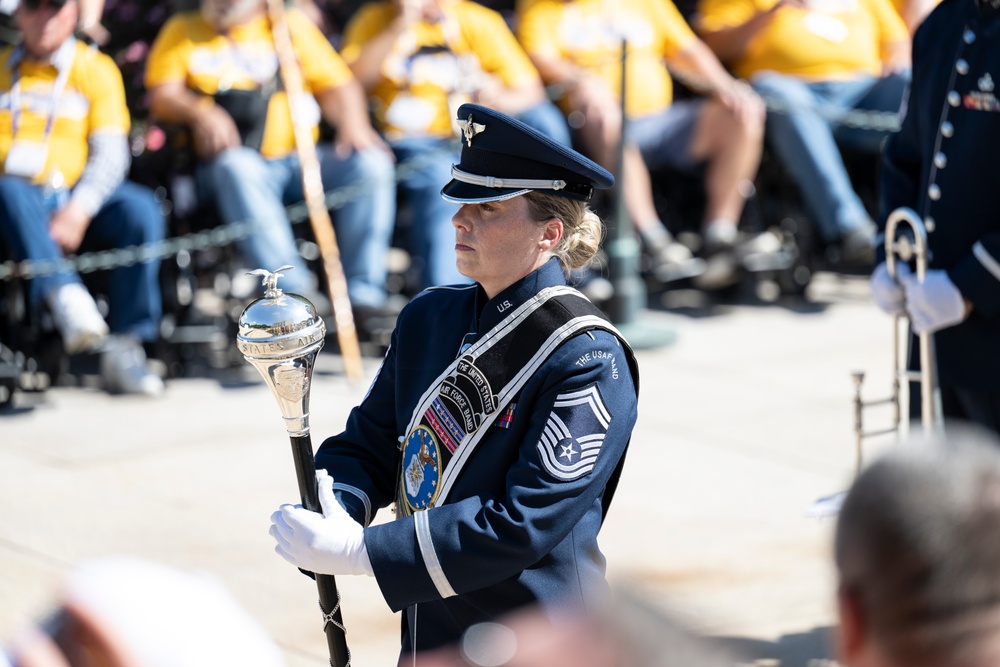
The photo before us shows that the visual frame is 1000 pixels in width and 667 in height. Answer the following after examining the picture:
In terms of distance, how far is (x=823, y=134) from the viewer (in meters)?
8.05

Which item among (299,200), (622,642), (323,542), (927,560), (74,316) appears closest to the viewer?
(622,642)

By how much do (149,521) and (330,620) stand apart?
2551 millimetres

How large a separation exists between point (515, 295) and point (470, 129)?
354 millimetres

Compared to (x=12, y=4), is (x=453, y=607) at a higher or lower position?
lower

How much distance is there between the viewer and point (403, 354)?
9.46 ft

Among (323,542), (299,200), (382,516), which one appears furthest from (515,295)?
(299,200)

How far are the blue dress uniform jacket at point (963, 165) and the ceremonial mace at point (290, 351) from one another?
76.7 inches

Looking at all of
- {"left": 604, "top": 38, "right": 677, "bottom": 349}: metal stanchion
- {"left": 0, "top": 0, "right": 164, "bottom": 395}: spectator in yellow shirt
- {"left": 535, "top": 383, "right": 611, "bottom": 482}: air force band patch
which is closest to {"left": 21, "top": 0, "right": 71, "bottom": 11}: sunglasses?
{"left": 0, "top": 0, "right": 164, "bottom": 395}: spectator in yellow shirt

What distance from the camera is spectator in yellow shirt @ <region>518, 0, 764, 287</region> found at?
7797mm

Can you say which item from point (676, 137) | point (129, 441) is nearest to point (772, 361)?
point (676, 137)

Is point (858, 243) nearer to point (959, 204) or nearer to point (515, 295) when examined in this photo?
point (959, 204)

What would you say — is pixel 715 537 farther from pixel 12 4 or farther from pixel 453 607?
pixel 12 4

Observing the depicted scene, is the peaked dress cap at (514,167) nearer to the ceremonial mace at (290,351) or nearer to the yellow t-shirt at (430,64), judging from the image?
the ceremonial mace at (290,351)

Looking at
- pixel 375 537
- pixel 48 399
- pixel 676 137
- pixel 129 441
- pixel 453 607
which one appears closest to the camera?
pixel 375 537
